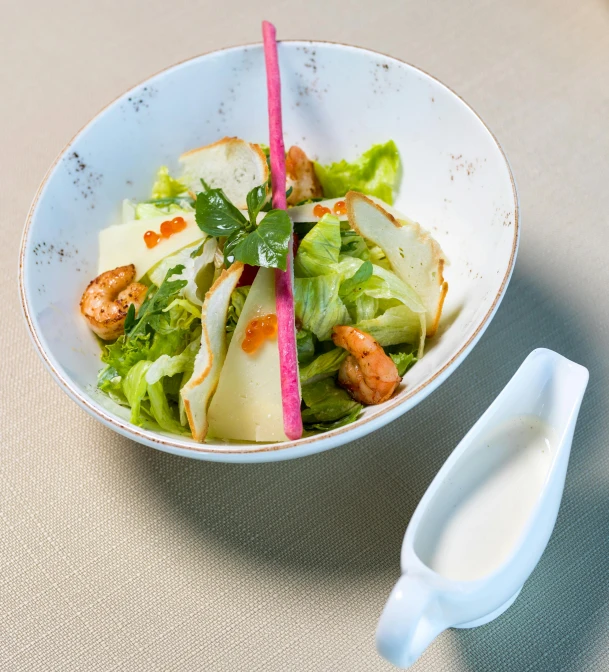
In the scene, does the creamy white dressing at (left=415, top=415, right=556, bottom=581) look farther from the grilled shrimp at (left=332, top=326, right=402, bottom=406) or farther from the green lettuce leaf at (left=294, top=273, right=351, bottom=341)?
the green lettuce leaf at (left=294, top=273, right=351, bottom=341)

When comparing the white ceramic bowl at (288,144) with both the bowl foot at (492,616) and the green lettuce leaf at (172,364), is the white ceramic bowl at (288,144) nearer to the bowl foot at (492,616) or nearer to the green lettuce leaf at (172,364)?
the green lettuce leaf at (172,364)

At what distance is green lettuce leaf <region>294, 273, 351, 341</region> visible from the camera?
6.50 ft

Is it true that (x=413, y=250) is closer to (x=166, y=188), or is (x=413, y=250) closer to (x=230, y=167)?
(x=230, y=167)

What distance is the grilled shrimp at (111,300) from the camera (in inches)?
81.0

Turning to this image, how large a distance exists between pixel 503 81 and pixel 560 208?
74 centimetres

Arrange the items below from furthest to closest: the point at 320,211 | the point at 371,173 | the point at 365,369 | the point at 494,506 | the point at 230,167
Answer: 1. the point at 371,173
2. the point at 230,167
3. the point at 320,211
4. the point at 365,369
5. the point at 494,506

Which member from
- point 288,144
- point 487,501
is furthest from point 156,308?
point 487,501

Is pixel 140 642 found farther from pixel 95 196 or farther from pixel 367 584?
pixel 95 196

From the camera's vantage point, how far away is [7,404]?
2.26 m

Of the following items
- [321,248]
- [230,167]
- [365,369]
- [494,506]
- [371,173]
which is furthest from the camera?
[371,173]

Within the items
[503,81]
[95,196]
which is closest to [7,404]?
[95,196]

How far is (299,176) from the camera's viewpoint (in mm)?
2383

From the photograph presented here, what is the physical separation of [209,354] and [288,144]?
1.11 m

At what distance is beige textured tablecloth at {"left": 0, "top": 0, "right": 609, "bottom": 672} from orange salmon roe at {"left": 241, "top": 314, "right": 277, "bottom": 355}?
1.33ft
